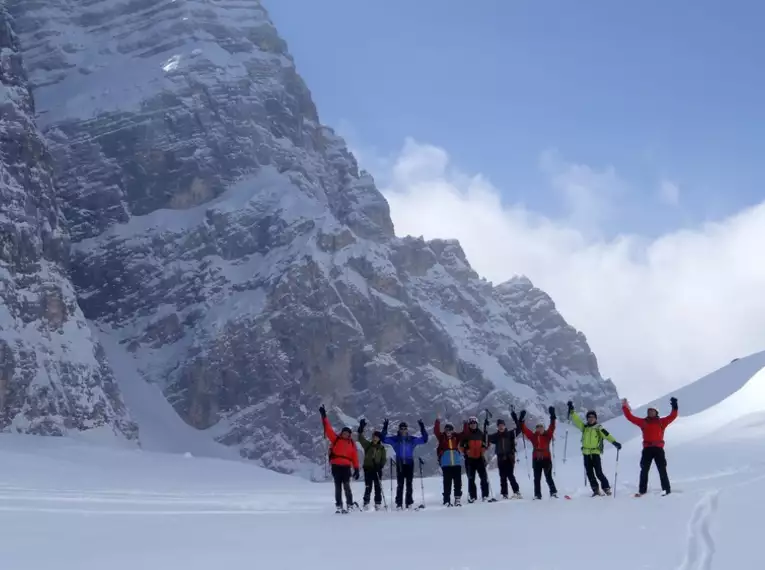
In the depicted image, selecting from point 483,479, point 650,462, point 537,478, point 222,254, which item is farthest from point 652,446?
point 222,254

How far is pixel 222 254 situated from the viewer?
144 metres

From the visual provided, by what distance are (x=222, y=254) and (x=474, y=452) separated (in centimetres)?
13002

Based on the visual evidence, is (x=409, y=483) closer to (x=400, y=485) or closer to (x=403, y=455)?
(x=400, y=485)

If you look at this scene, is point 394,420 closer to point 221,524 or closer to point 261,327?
point 261,327

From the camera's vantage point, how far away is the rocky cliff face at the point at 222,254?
437ft

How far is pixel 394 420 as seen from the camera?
142125mm

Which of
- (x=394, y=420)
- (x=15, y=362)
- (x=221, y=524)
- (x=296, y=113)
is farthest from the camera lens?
(x=296, y=113)

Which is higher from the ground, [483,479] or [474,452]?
[474,452]

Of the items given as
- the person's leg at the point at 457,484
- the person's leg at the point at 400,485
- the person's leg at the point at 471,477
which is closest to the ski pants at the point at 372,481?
the person's leg at the point at 400,485

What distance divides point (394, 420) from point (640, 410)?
10809 cm

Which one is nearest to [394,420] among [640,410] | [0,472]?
[640,410]

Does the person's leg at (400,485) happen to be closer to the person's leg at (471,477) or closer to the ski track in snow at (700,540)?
the person's leg at (471,477)

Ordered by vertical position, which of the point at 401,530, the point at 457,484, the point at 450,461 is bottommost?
the point at 401,530

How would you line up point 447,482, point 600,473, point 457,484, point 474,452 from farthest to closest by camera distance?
point 474,452
point 457,484
point 447,482
point 600,473
